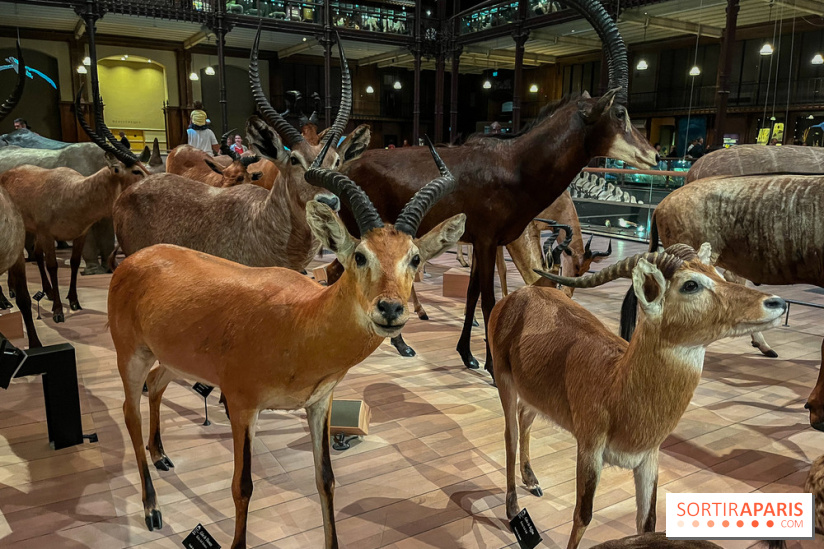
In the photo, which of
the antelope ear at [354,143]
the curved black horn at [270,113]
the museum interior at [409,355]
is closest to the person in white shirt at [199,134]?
the museum interior at [409,355]

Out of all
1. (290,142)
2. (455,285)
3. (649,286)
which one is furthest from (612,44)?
(455,285)

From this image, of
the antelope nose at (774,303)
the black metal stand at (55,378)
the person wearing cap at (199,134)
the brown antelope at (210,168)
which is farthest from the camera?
the person wearing cap at (199,134)

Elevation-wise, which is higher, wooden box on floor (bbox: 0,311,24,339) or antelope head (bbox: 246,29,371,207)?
antelope head (bbox: 246,29,371,207)

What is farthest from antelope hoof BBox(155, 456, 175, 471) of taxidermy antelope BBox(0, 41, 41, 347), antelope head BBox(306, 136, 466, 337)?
taxidermy antelope BBox(0, 41, 41, 347)

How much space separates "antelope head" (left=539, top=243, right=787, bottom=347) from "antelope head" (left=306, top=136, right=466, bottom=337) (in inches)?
23.7

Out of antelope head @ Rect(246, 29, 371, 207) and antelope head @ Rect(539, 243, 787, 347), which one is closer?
antelope head @ Rect(539, 243, 787, 347)

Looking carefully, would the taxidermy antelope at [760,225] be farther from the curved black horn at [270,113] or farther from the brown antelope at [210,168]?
the brown antelope at [210,168]

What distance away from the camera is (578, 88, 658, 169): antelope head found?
12.2 ft

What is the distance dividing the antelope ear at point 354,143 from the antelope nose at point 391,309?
205 centimetres

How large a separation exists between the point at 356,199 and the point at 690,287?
3.40 feet

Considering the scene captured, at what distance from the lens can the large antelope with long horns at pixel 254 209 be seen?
3.27 meters

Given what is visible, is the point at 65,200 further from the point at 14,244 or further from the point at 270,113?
the point at 270,113

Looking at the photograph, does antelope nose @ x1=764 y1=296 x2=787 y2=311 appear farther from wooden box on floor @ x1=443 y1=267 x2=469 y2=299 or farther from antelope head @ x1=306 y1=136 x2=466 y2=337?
wooden box on floor @ x1=443 y1=267 x2=469 y2=299

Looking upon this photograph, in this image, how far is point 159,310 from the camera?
2.15 metres
